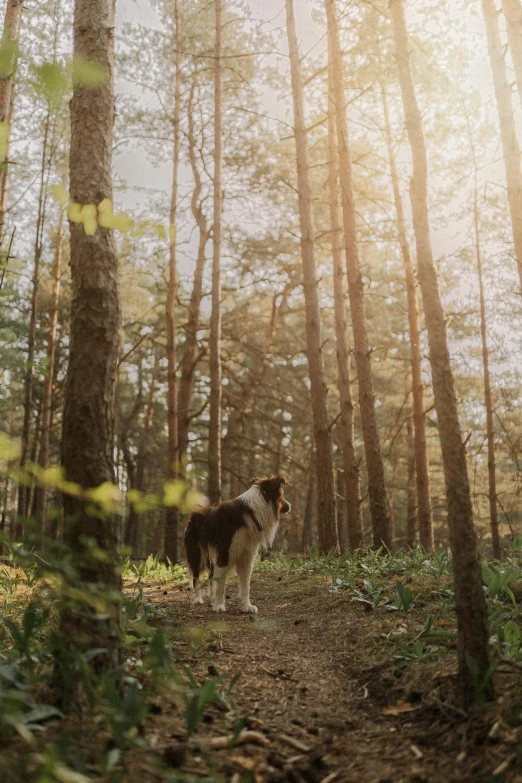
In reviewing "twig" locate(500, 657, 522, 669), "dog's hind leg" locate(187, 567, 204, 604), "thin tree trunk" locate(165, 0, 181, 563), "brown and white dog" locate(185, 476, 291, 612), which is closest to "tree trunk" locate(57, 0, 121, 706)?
"twig" locate(500, 657, 522, 669)

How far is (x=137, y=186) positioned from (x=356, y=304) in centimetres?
1041

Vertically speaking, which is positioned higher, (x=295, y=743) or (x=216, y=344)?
(x=216, y=344)

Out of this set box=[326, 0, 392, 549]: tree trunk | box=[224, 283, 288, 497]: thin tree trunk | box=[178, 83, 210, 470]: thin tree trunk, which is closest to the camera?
box=[326, 0, 392, 549]: tree trunk

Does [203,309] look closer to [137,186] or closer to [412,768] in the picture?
[137,186]

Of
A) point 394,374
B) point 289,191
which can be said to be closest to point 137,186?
point 289,191

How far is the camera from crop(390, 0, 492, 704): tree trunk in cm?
294

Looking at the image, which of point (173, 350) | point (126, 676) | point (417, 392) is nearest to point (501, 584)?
point (126, 676)

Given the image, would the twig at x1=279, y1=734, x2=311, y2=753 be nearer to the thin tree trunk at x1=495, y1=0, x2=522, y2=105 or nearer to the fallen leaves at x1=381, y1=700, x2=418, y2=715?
the fallen leaves at x1=381, y1=700, x2=418, y2=715

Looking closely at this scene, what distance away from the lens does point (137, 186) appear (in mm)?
18156

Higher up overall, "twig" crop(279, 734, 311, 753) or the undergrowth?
the undergrowth

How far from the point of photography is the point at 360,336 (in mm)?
10961

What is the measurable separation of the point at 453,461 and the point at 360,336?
7879 mm

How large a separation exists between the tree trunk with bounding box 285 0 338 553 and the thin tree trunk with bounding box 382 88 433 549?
377cm

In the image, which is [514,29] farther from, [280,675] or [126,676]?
[126,676]
